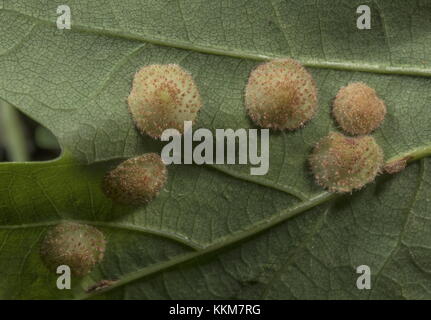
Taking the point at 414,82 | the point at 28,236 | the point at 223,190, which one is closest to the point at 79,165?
the point at 28,236

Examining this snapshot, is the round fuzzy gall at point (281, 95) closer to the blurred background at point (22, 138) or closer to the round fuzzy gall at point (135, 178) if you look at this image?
the round fuzzy gall at point (135, 178)

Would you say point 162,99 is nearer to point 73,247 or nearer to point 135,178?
point 135,178

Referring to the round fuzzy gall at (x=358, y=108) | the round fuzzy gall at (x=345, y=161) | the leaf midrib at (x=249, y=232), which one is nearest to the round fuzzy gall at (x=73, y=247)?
the leaf midrib at (x=249, y=232)

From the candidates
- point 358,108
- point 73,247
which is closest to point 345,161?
point 358,108

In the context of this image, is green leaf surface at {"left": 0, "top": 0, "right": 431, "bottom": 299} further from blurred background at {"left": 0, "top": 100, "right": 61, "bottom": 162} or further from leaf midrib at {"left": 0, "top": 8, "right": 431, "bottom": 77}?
blurred background at {"left": 0, "top": 100, "right": 61, "bottom": 162}

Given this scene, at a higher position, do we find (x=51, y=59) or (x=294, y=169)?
(x=51, y=59)
